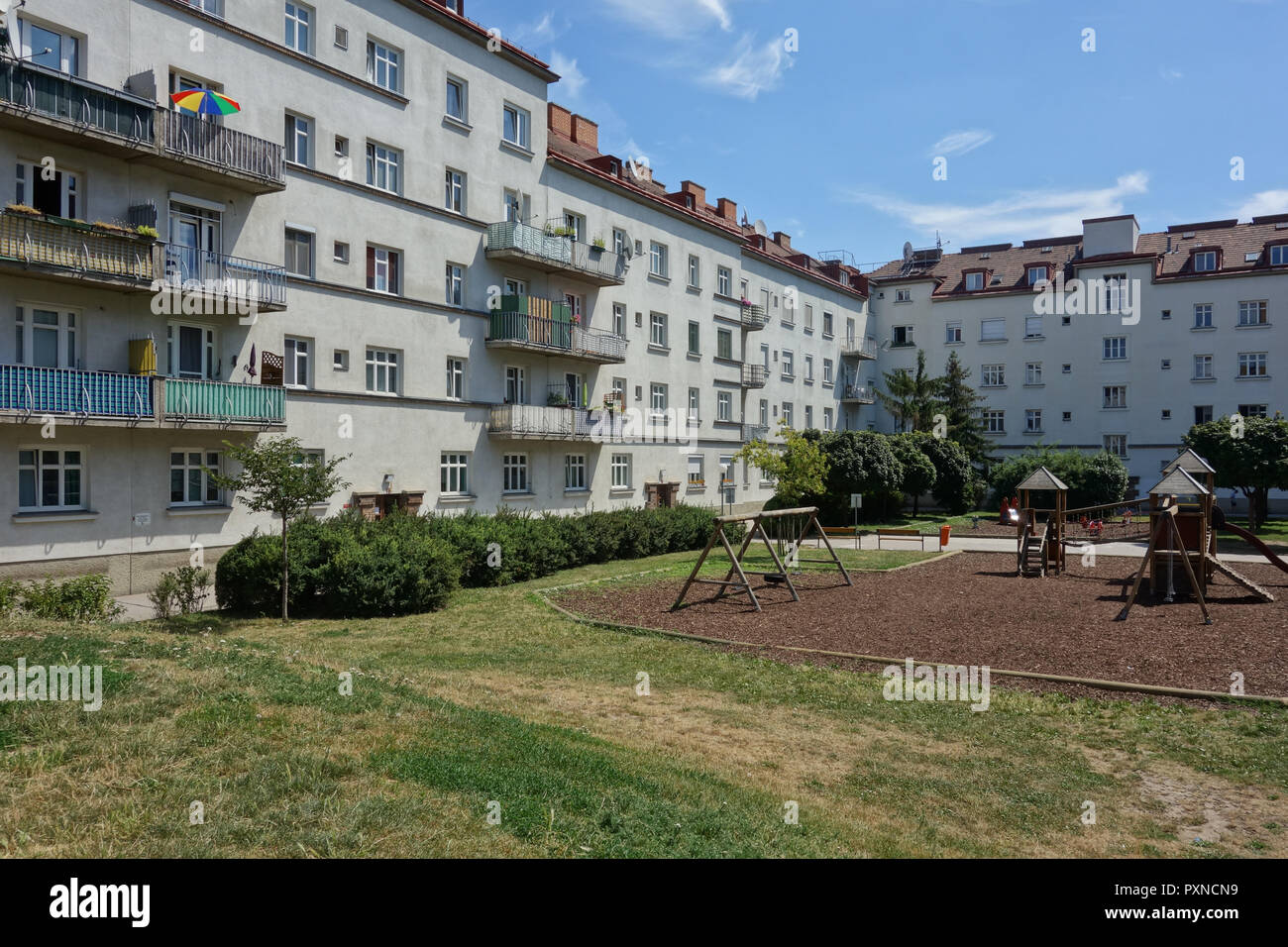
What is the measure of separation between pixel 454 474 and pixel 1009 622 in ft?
66.1

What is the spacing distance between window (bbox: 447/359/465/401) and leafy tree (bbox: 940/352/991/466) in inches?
1482

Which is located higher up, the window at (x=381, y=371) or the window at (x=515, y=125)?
the window at (x=515, y=125)

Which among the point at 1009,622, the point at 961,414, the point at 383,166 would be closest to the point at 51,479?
the point at 383,166

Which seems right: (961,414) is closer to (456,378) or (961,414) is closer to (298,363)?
(456,378)

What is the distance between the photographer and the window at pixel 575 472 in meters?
36.2

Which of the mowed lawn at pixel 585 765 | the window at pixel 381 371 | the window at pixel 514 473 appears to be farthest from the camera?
the window at pixel 514 473

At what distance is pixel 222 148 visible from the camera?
22.4 m

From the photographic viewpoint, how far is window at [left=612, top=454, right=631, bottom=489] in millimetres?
39188

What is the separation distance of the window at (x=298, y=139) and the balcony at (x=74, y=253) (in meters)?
6.02

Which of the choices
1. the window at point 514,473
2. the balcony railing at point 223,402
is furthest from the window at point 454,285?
the balcony railing at point 223,402

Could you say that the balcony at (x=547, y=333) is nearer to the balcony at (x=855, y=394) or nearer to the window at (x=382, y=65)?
the window at (x=382, y=65)

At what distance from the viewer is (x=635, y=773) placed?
7.27 meters

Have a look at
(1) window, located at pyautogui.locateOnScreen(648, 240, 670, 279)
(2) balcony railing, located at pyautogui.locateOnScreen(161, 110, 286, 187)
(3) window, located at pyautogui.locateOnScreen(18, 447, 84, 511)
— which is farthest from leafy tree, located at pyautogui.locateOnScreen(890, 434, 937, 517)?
(3) window, located at pyautogui.locateOnScreen(18, 447, 84, 511)

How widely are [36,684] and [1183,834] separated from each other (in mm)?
9918
